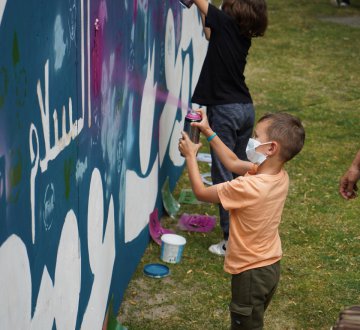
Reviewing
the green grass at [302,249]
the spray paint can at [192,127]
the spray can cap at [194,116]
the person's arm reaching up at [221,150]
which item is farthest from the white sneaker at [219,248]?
the spray can cap at [194,116]

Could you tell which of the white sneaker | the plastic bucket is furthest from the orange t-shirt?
the white sneaker

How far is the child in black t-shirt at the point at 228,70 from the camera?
15.9ft

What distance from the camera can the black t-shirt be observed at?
492 centimetres

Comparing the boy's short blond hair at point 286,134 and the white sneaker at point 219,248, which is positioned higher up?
the boy's short blond hair at point 286,134

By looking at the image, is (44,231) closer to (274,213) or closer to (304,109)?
(274,213)

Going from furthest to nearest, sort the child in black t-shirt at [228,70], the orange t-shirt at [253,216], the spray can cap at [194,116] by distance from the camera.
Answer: the child in black t-shirt at [228,70] → the spray can cap at [194,116] → the orange t-shirt at [253,216]

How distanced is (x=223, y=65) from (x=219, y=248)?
55.2 inches

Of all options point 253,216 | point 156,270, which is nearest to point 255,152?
point 253,216

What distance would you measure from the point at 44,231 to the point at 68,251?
40cm

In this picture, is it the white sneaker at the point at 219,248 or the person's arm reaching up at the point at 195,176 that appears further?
the white sneaker at the point at 219,248

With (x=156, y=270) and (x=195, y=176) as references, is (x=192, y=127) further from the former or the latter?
(x=156, y=270)

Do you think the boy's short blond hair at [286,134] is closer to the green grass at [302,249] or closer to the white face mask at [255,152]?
the white face mask at [255,152]

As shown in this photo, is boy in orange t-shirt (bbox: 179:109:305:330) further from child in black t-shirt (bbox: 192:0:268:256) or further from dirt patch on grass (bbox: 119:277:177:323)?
child in black t-shirt (bbox: 192:0:268:256)

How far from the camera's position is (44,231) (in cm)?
292
